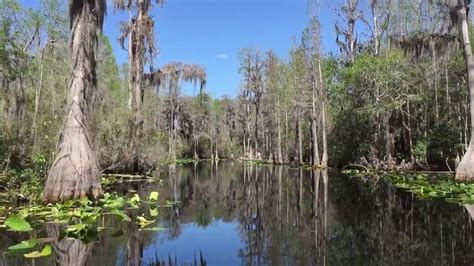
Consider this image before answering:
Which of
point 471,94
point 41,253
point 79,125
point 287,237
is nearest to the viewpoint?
point 41,253

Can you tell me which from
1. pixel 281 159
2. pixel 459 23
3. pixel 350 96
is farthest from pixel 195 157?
pixel 459 23

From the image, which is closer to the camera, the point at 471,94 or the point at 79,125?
the point at 79,125

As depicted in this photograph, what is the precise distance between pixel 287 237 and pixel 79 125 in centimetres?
660

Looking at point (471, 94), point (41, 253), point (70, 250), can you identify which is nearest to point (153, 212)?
point (70, 250)

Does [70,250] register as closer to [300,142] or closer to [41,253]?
[41,253]

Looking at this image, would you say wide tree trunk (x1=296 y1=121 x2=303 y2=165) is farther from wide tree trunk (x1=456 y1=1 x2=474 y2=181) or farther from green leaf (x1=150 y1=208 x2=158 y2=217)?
green leaf (x1=150 y1=208 x2=158 y2=217)

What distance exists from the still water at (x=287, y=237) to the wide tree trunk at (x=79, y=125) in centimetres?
193

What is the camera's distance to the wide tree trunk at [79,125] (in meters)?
11.3

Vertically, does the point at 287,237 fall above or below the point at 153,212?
below

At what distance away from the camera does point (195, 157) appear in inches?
2603

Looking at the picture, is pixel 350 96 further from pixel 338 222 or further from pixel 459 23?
pixel 338 222

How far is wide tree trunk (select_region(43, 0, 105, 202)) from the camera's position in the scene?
11.3 m

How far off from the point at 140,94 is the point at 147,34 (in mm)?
3234

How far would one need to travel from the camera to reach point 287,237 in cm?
826
